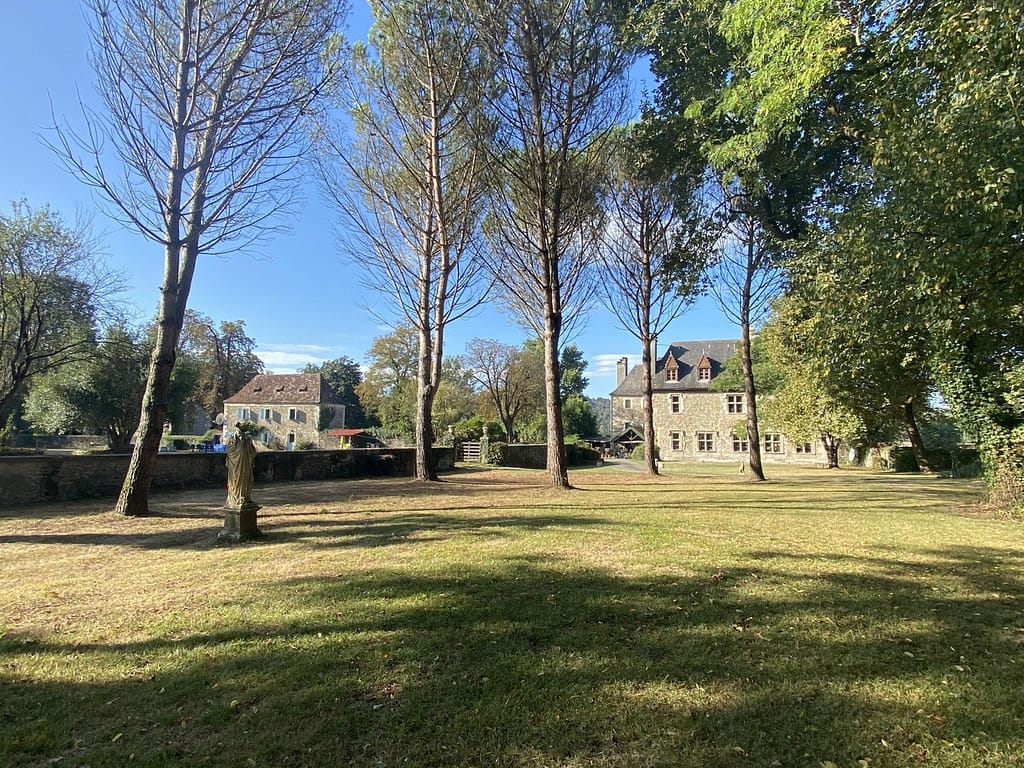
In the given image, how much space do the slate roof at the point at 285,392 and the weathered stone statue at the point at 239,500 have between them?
4731 cm

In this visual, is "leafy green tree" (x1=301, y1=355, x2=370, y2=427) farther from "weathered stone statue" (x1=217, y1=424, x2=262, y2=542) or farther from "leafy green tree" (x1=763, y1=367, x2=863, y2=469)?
"weathered stone statue" (x1=217, y1=424, x2=262, y2=542)

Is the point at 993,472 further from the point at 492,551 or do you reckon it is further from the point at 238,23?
the point at 238,23

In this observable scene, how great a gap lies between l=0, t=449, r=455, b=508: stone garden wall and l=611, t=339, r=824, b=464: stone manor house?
27486mm

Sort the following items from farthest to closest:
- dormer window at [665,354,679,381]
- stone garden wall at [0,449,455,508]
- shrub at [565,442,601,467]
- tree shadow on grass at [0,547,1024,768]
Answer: dormer window at [665,354,679,381], shrub at [565,442,601,467], stone garden wall at [0,449,455,508], tree shadow on grass at [0,547,1024,768]

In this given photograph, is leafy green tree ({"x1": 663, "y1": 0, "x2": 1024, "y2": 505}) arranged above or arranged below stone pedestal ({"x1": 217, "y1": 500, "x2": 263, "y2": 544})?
above

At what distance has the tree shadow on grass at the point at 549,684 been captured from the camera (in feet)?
7.97

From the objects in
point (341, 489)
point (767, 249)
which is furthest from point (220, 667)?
point (767, 249)

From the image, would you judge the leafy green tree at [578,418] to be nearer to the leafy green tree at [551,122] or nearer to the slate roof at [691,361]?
the slate roof at [691,361]

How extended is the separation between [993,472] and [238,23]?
16307 mm

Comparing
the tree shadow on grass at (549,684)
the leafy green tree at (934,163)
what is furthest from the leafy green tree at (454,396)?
the tree shadow on grass at (549,684)

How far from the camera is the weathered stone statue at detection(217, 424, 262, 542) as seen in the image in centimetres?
700

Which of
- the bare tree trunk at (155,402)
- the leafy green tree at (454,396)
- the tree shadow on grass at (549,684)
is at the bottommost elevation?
the tree shadow on grass at (549,684)

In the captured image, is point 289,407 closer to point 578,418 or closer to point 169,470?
point 578,418


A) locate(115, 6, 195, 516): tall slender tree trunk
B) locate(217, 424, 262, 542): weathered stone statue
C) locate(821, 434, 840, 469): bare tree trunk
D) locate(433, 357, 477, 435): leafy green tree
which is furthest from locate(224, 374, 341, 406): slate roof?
locate(217, 424, 262, 542): weathered stone statue
